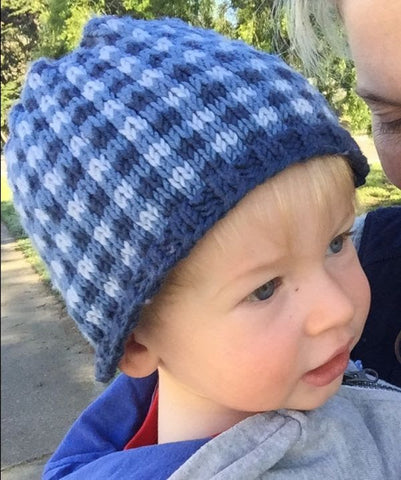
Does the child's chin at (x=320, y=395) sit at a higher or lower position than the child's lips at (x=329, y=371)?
lower

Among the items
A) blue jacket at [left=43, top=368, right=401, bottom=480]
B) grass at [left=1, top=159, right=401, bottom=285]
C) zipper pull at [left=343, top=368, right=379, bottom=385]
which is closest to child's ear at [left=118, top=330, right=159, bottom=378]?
blue jacket at [left=43, top=368, right=401, bottom=480]

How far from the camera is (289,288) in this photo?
45.2 inches

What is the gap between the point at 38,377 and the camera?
1.67 metres

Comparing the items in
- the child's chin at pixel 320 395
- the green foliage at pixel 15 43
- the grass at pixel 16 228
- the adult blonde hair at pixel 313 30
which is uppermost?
the green foliage at pixel 15 43

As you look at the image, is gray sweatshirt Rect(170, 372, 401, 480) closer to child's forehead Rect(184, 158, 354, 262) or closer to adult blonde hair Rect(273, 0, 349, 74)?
child's forehead Rect(184, 158, 354, 262)

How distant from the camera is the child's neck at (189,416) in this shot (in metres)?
1.26

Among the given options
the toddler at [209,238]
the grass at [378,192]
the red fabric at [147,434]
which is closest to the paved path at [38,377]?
the red fabric at [147,434]

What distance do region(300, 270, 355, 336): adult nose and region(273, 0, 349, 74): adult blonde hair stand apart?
797mm

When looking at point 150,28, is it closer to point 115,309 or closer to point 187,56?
point 187,56

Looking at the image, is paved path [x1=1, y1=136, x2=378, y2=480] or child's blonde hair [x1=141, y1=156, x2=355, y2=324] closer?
child's blonde hair [x1=141, y1=156, x2=355, y2=324]

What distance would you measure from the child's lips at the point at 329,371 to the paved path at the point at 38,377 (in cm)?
51

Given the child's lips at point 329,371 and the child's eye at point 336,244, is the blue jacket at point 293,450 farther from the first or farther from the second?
the child's eye at point 336,244

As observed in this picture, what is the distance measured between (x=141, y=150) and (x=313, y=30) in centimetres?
92

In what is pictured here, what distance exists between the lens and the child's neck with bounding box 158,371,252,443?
126cm
